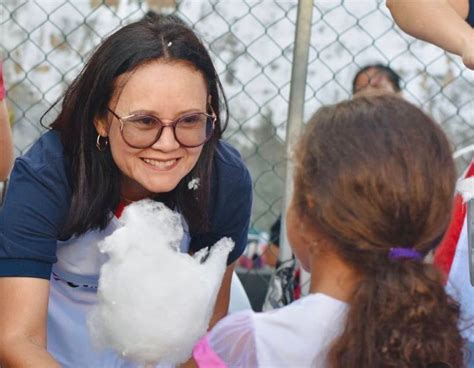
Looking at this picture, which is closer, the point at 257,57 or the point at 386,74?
the point at 386,74

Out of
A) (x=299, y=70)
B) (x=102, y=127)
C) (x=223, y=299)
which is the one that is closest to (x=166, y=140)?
(x=102, y=127)

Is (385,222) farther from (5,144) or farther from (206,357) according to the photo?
(5,144)

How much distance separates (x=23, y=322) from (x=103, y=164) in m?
0.37

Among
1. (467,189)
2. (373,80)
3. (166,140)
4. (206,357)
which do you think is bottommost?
(373,80)

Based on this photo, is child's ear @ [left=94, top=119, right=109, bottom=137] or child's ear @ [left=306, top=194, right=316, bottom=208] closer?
child's ear @ [left=306, top=194, right=316, bottom=208]

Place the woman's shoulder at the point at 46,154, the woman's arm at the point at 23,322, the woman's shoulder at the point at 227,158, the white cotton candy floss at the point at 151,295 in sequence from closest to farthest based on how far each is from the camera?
the white cotton candy floss at the point at 151,295 → the woman's arm at the point at 23,322 → the woman's shoulder at the point at 46,154 → the woman's shoulder at the point at 227,158

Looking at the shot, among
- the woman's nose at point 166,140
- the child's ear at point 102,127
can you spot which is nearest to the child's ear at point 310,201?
the woman's nose at point 166,140

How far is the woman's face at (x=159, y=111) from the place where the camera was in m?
1.98

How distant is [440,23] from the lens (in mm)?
2068

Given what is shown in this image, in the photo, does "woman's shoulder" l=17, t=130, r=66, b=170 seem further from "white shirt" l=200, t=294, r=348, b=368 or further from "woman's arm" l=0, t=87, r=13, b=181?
"white shirt" l=200, t=294, r=348, b=368

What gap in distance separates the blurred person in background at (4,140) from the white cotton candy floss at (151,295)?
606mm

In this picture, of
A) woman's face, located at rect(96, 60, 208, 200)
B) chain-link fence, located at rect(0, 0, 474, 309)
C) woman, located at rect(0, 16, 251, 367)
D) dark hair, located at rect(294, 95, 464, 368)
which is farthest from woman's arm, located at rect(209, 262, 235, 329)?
chain-link fence, located at rect(0, 0, 474, 309)

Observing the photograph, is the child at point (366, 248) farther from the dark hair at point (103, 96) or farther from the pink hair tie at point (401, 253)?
the dark hair at point (103, 96)

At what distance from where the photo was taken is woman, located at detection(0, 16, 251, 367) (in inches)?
77.7
